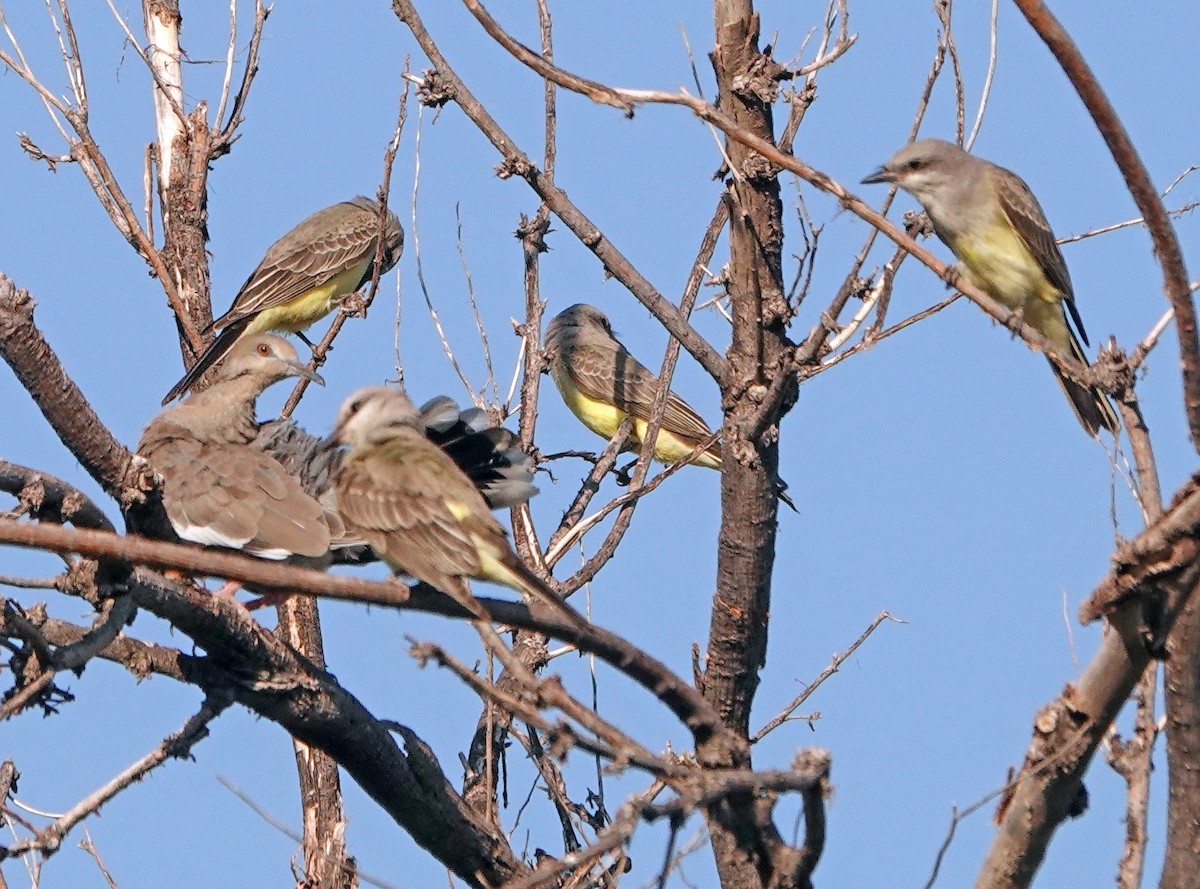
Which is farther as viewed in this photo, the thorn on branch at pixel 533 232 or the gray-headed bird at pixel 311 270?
the gray-headed bird at pixel 311 270

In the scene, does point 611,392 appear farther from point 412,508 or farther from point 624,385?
point 412,508

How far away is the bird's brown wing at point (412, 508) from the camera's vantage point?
15.1 feet

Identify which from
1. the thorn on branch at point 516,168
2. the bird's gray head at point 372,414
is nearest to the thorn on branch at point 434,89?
the thorn on branch at point 516,168

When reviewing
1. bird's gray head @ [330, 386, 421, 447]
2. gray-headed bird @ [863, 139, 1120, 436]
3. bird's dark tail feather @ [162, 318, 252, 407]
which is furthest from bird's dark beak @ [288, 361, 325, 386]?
gray-headed bird @ [863, 139, 1120, 436]

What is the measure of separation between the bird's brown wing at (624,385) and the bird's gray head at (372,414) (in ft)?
16.8

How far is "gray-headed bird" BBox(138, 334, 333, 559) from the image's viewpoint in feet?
18.7

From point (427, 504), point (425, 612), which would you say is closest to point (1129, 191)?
point (425, 612)

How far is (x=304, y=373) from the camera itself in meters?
8.14

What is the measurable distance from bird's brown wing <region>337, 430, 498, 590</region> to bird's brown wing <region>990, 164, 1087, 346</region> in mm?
3711

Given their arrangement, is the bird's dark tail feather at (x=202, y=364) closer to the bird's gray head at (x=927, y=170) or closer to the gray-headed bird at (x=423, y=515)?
the gray-headed bird at (x=423, y=515)

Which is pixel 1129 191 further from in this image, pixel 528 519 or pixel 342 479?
pixel 528 519

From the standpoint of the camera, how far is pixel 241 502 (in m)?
5.94

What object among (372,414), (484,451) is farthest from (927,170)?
(372,414)

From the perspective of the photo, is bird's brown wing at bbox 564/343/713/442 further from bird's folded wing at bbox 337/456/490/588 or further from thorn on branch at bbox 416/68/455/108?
bird's folded wing at bbox 337/456/490/588
